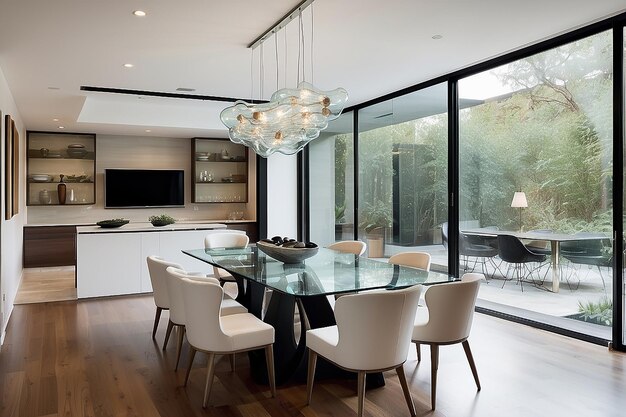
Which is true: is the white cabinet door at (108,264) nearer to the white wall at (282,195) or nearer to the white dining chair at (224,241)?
the white dining chair at (224,241)

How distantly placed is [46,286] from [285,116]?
16.0ft

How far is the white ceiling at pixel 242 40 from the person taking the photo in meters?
3.70

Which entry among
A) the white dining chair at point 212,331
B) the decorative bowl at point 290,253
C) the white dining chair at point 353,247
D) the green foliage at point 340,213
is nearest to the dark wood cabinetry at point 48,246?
the green foliage at point 340,213

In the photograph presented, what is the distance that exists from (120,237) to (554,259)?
200 inches

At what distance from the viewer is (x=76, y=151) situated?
9148 mm

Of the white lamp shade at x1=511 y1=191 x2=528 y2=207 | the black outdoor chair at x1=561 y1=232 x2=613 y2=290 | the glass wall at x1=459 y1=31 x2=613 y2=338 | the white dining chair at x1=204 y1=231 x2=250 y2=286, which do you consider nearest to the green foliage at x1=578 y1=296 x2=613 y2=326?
the glass wall at x1=459 y1=31 x2=613 y2=338

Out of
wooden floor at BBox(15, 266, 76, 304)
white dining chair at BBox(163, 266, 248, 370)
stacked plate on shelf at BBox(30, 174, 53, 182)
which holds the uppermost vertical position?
stacked plate on shelf at BBox(30, 174, 53, 182)

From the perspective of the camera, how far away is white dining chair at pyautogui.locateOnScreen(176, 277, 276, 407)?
10.1ft

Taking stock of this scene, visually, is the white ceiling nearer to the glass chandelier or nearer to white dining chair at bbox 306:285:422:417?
the glass chandelier

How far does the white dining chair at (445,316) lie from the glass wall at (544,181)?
1.74 metres

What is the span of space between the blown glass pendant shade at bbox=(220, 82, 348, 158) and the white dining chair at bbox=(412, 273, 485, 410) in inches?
74.5

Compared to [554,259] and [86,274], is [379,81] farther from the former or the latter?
[86,274]

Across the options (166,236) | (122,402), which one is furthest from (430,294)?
(166,236)

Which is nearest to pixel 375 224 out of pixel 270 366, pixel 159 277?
pixel 159 277
